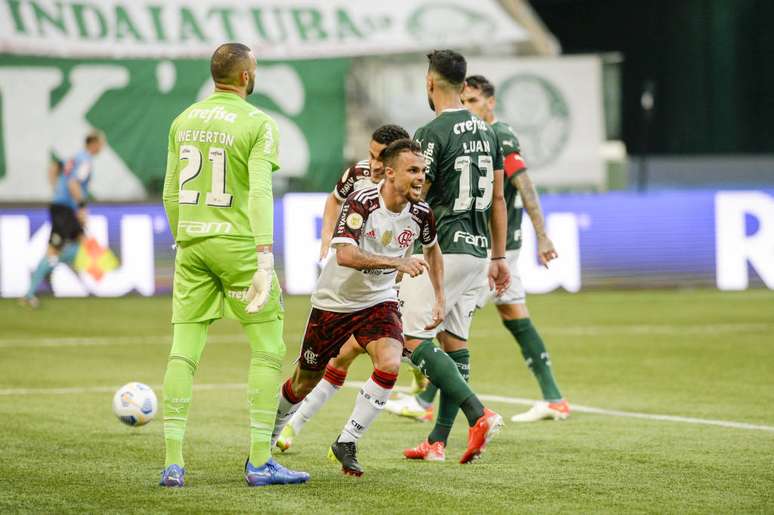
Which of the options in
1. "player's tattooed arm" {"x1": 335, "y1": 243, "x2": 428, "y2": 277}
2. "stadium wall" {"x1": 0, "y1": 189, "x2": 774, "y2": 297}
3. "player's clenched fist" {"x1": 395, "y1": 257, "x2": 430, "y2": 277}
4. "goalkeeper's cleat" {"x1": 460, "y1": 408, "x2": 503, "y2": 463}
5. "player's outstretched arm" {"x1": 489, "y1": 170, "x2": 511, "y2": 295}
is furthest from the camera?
"stadium wall" {"x1": 0, "y1": 189, "x2": 774, "y2": 297}

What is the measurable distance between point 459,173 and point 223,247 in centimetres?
180

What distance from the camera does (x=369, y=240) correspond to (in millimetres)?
7500

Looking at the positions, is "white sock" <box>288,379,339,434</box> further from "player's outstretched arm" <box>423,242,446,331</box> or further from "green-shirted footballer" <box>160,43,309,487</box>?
"green-shirted footballer" <box>160,43,309,487</box>

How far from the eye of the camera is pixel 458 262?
834 cm

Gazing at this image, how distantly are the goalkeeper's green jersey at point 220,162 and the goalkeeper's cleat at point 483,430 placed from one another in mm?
1605

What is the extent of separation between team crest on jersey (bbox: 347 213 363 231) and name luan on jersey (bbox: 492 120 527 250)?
A: 8.77ft

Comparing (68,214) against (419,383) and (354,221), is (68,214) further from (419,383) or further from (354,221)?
(354,221)

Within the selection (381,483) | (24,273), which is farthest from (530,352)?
(24,273)

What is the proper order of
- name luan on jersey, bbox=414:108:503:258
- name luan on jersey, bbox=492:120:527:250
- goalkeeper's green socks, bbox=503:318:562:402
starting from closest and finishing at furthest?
1. name luan on jersey, bbox=414:108:503:258
2. name luan on jersey, bbox=492:120:527:250
3. goalkeeper's green socks, bbox=503:318:562:402

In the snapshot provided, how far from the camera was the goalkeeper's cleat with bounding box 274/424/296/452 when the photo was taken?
8289mm

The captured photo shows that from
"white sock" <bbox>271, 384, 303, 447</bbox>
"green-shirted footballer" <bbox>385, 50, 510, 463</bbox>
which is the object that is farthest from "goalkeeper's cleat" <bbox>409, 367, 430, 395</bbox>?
"white sock" <bbox>271, 384, 303, 447</bbox>

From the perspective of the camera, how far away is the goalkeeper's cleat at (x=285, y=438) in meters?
8.29

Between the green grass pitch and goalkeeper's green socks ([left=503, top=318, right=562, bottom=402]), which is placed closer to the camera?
the green grass pitch

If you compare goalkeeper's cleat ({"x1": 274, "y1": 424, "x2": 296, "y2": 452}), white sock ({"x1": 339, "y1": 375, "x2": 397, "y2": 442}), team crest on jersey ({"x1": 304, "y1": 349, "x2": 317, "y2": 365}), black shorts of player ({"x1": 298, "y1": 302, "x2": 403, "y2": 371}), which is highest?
black shorts of player ({"x1": 298, "y1": 302, "x2": 403, "y2": 371})
